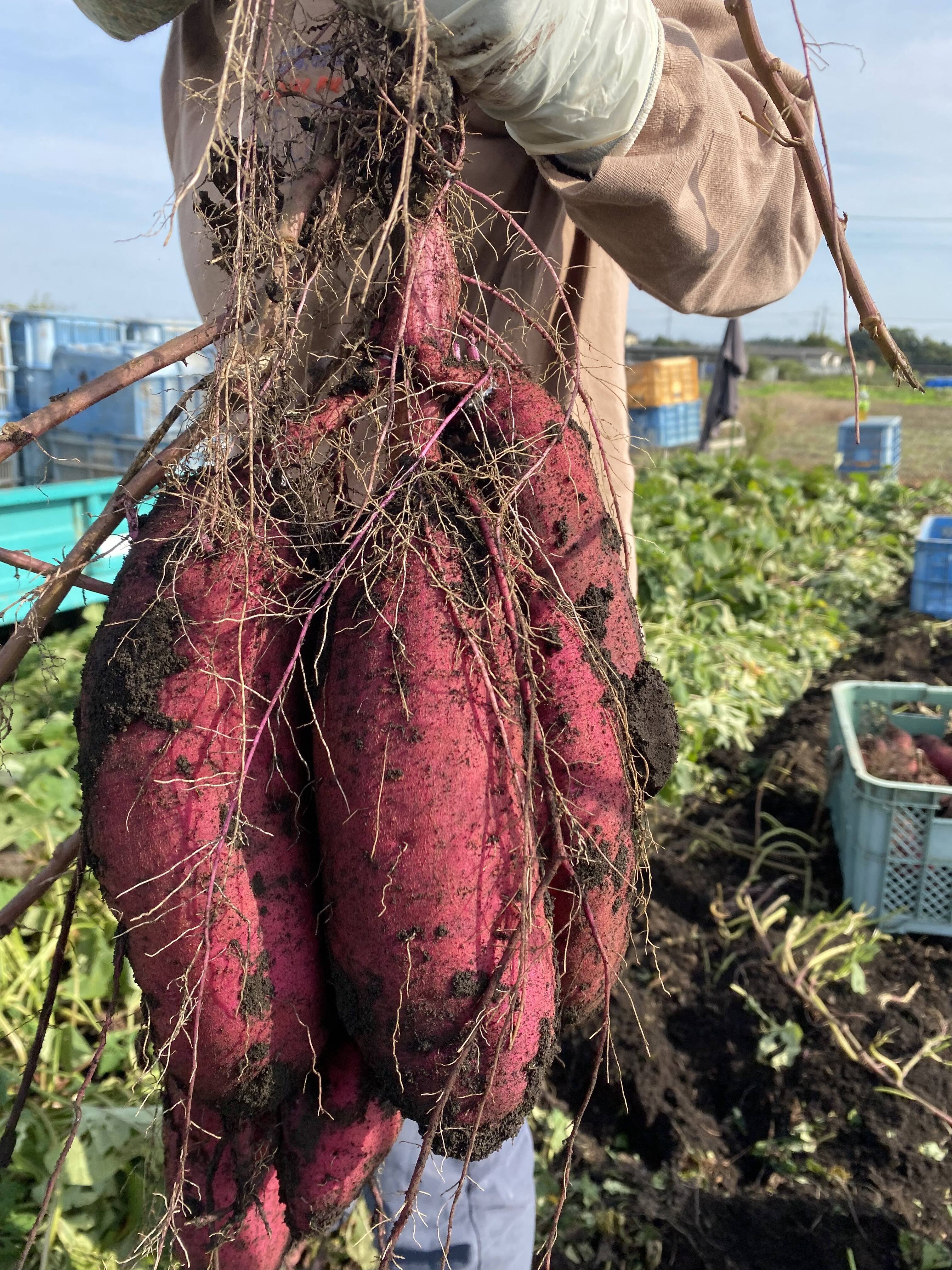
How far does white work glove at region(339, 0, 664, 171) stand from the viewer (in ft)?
2.83

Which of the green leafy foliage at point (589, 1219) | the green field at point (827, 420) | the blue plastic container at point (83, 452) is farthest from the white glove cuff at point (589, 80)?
the green field at point (827, 420)

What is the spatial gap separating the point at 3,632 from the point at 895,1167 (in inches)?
141

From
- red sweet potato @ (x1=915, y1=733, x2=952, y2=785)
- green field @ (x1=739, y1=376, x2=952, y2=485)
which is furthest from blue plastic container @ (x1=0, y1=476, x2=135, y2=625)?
green field @ (x1=739, y1=376, x2=952, y2=485)

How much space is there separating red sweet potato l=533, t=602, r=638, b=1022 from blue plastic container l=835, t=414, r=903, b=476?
9672 millimetres

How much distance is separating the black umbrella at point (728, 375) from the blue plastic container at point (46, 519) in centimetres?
893

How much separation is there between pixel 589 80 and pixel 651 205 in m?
0.20

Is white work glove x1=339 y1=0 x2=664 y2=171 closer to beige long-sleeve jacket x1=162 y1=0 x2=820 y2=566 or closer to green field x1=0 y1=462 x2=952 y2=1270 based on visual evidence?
beige long-sleeve jacket x1=162 y1=0 x2=820 y2=566

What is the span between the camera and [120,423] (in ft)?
16.0

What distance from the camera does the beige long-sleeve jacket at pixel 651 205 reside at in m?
1.19

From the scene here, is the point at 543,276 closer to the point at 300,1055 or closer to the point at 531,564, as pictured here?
the point at 531,564

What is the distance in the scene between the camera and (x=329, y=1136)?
3.37 feet

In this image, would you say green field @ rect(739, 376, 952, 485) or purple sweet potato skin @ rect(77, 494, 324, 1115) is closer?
purple sweet potato skin @ rect(77, 494, 324, 1115)

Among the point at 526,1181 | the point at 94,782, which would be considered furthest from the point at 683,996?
the point at 94,782

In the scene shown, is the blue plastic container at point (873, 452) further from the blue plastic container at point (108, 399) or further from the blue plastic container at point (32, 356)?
the blue plastic container at point (32, 356)
